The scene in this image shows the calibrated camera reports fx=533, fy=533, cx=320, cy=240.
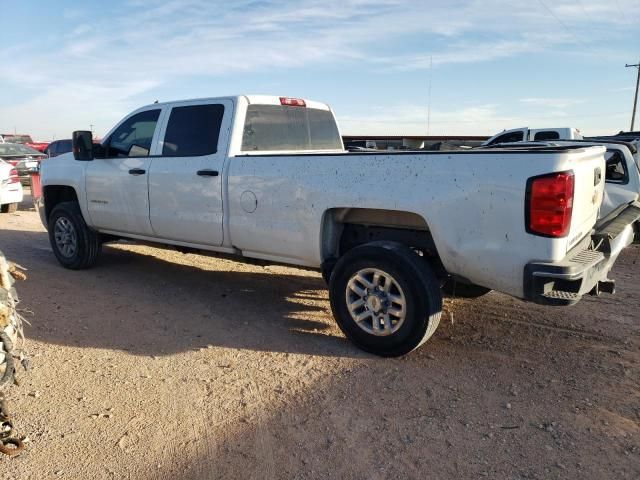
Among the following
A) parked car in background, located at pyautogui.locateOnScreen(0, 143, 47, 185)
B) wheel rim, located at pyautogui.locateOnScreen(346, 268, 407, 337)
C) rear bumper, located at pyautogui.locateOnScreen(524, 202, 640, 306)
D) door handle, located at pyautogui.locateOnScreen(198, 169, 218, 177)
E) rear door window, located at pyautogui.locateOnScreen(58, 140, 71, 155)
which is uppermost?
rear door window, located at pyautogui.locateOnScreen(58, 140, 71, 155)

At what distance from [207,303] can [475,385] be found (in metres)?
2.85

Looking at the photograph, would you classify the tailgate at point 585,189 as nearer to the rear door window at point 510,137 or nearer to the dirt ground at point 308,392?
the dirt ground at point 308,392

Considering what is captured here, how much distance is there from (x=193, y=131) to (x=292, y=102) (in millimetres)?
1117

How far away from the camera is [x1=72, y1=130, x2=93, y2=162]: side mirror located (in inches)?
242

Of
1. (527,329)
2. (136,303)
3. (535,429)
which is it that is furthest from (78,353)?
(527,329)

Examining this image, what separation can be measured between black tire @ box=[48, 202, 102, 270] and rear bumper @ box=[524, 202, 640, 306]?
5185 millimetres

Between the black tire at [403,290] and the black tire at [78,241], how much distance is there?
3709 millimetres

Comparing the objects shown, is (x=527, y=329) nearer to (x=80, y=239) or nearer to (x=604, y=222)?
(x=604, y=222)

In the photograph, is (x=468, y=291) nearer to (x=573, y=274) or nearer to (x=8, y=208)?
(x=573, y=274)

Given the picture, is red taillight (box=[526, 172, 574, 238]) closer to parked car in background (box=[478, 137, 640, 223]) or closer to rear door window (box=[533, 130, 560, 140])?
parked car in background (box=[478, 137, 640, 223])

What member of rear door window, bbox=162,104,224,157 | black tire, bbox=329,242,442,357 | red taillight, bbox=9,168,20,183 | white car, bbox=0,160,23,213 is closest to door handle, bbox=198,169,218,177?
rear door window, bbox=162,104,224,157

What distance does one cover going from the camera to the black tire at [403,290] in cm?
385

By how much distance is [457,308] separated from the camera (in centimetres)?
530

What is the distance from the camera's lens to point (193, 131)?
17.5 ft
